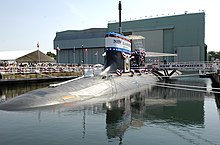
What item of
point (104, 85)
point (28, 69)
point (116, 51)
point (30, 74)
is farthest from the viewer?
point (28, 69)

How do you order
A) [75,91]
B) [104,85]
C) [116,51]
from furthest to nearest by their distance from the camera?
[116,51] < [104,85] < [75,91]

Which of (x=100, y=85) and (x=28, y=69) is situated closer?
(x=100, y=85)

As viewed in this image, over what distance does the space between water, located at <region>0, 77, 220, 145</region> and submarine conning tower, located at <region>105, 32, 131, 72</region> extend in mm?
7235

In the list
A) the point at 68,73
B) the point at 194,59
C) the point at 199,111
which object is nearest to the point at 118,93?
the point at 199,111

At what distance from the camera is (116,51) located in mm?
23312

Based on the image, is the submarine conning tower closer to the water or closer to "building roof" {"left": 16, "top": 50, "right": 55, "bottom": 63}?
the water

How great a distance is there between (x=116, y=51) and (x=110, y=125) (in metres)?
12.1

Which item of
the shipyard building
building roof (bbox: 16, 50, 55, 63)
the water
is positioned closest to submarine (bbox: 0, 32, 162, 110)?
the water

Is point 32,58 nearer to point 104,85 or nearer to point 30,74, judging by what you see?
point 30,74

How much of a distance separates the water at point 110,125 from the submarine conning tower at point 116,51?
23.7ft

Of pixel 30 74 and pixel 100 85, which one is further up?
pixel 30 74

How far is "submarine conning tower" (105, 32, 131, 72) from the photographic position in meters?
22.6

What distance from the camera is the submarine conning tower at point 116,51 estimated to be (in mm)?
22633

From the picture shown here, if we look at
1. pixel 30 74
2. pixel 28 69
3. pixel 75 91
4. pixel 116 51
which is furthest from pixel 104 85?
pixel 28 69
